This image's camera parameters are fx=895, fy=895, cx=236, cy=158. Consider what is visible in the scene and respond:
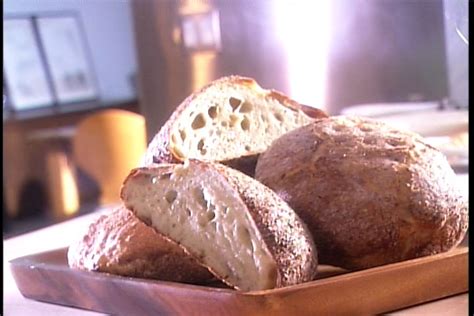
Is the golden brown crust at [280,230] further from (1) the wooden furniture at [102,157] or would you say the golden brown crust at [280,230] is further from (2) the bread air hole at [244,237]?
(1) the wooden furniture at [102,157]

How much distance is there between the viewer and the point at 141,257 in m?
0.51

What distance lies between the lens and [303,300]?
439 millimetres

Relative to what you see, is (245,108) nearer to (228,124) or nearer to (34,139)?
(228,124)

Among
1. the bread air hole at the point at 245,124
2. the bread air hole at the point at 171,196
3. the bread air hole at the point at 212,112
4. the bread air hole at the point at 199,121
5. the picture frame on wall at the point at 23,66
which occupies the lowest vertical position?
the picture frame on wall at the point at 23,66

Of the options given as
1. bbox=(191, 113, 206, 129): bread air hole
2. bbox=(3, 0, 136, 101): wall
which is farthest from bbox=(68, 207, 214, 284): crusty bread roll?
bbox=(3, 0, 136, 101): wall

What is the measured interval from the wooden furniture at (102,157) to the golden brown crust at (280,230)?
1.58m

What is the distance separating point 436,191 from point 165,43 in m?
1.29

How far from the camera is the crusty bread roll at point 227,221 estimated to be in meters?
0.47

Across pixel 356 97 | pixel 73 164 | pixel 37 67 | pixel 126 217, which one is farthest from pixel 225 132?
pixel 37 67

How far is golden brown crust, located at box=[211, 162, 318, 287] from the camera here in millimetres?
469

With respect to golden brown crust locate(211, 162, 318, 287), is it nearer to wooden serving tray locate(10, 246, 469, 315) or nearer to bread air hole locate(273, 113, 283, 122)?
wooden serving tray locate(10, 246, 469, 315)

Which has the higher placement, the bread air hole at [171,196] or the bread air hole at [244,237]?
the bread air hole at [171,196]

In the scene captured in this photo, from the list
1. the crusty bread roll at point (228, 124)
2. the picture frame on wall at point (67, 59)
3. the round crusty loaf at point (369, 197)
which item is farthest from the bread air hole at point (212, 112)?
the picture frame on wall at point (67, 59)

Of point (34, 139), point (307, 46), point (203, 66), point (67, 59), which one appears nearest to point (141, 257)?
point (307, 46)
